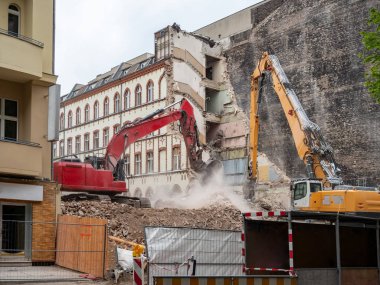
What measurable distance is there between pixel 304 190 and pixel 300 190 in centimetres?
25

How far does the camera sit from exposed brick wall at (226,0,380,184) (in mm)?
35781

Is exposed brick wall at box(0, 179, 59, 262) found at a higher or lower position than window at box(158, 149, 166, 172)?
lower

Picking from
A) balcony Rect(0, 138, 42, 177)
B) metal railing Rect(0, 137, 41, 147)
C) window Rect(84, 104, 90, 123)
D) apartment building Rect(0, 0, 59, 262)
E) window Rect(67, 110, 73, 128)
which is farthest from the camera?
window Rect(67, 110, 73, 128)

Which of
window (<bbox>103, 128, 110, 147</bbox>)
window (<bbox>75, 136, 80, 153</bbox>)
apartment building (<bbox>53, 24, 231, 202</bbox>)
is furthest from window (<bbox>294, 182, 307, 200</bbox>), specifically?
window (<bbox>75, 136, 80, 153</bbox>)

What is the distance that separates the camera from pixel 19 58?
58.0 feet

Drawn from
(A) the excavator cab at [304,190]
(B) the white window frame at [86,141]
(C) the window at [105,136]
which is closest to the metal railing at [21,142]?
(A) the excavator cab at [304,190]

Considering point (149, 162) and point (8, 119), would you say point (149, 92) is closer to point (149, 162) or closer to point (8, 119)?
point (149, 162)

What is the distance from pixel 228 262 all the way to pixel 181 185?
28.6 meters

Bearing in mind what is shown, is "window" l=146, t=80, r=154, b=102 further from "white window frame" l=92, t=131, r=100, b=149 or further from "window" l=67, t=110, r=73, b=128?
"window" l=67, t=110, r=73, b=128

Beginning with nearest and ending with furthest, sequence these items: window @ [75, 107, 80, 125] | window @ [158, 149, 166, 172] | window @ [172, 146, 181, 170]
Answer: window @ [172, 146, 181, 170] < window @ [158, 149, 166, 172] < window @ [75, 107, 80, 125]

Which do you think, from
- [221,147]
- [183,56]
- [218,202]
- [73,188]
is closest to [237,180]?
[221,147]

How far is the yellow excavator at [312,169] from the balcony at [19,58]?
10.8m

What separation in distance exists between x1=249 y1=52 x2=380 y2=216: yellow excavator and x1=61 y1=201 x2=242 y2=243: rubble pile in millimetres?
3621

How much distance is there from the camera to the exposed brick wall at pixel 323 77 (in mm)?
35781
